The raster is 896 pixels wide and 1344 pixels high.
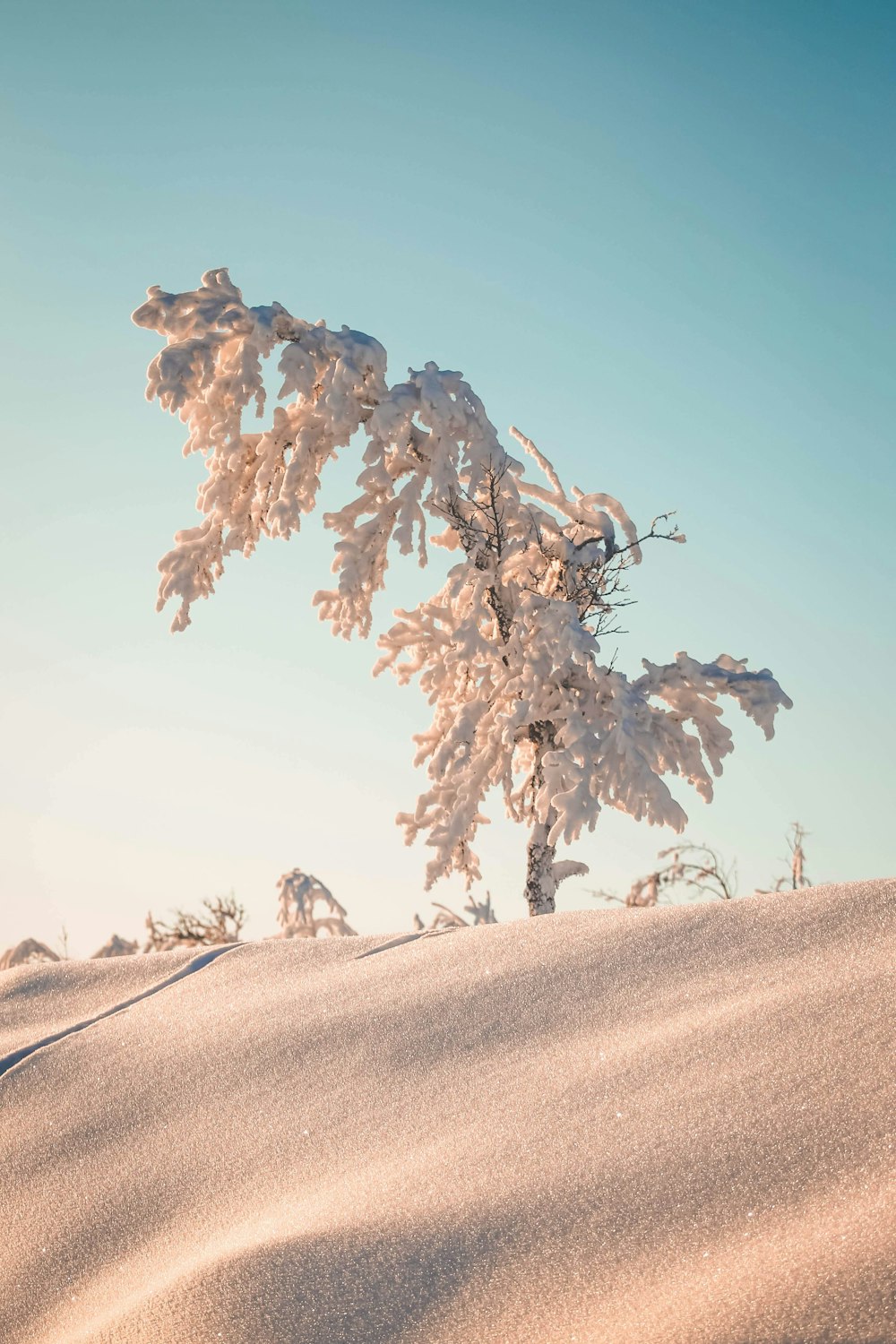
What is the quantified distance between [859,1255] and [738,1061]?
81 centimetres

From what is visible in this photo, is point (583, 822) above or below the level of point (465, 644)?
below

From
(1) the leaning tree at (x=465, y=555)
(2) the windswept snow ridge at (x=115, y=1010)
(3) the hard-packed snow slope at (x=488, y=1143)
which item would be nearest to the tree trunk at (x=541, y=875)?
(1) the leaning tree at (x=465, y=555)

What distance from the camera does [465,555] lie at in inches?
388

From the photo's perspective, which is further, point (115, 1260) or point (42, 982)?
point (42, 982)

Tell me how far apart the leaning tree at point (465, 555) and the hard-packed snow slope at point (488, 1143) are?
4.08 meters

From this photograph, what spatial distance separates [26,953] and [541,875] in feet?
28.8

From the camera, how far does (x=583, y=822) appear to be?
24.9ft

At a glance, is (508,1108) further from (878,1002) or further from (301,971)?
(301,971)

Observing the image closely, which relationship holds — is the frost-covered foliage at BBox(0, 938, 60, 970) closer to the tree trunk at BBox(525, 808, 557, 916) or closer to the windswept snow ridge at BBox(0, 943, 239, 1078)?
the tree trunk at BBox(525, 808, 557, 916)

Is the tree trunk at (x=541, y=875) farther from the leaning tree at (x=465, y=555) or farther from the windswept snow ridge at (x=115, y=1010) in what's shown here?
the windswept snow ridge at (x=115, y=1010)

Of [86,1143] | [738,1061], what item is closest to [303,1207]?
[86,1143]

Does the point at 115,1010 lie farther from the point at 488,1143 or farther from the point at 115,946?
the point at 115,946

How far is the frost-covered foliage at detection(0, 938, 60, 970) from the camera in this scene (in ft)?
48.0

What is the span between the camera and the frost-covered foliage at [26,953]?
14.6 meters
